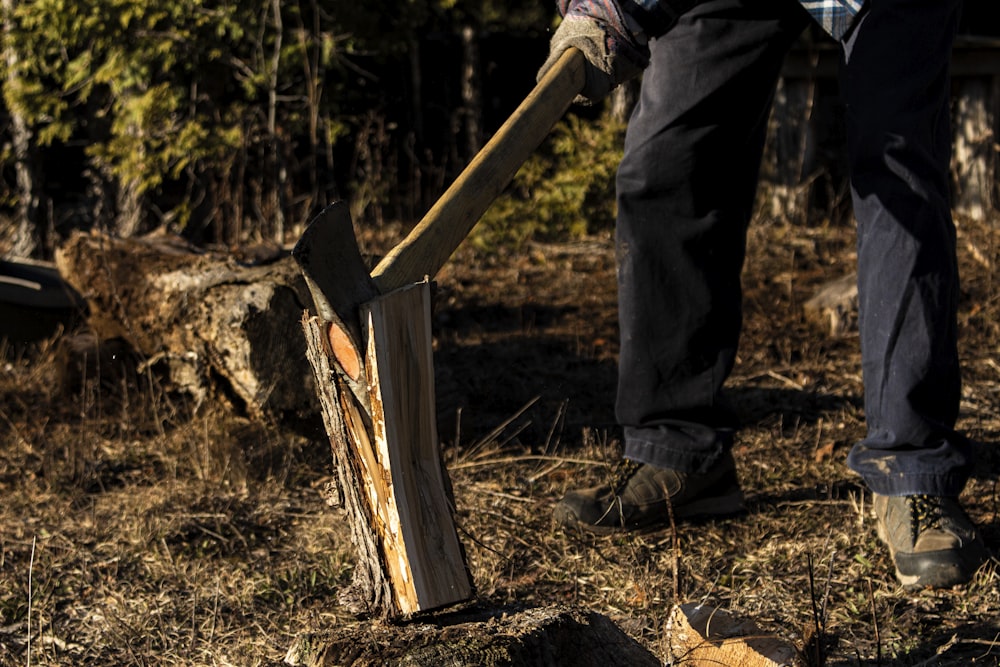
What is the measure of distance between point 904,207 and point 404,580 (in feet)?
4.52

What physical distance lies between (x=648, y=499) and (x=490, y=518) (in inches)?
16.3

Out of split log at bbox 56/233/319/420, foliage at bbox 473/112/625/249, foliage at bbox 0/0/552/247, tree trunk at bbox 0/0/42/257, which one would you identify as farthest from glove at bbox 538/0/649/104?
tree trunk at bbox 0/0/42/257

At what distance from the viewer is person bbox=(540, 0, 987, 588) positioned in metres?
2.27

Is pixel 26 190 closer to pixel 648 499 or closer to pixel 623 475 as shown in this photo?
pixel 623 475

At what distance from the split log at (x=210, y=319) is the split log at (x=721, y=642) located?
5.28 ft

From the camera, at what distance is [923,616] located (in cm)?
220

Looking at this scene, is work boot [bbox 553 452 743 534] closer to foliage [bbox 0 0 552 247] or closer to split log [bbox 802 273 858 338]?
split log [bbox 802 273 858 338]

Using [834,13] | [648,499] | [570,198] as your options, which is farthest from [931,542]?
[570,198]

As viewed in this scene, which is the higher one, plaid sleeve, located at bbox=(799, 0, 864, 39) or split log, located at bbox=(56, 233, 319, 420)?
plaid sleeve, located at bbox=(799, 0, 864, 39)

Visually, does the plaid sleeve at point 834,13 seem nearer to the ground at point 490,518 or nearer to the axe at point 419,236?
the axe at point 419,236

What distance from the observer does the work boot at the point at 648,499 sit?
262 cm

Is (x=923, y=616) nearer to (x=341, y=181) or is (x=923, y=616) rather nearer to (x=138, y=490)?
(x=138, y=490)

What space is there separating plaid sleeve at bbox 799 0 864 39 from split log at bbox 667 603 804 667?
4.25 ft

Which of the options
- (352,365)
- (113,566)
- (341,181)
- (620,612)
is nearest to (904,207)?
(620,612)
